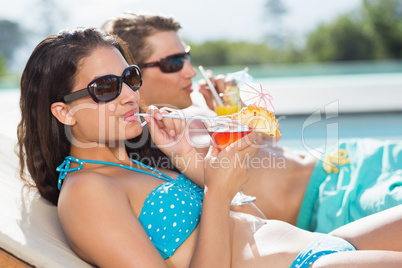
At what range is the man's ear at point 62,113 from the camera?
7.20 feet

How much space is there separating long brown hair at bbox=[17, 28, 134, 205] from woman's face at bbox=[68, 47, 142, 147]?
4 cm

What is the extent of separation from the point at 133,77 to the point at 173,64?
1371mm

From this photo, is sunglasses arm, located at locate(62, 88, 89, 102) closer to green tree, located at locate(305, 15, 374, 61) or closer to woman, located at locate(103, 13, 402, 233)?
woman, located at locate(103, 13, 402, 233)

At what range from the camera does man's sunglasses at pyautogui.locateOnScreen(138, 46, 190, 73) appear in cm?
361

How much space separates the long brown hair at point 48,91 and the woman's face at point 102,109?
0.04m

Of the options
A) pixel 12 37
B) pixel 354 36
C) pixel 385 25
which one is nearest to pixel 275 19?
pixel 354 36

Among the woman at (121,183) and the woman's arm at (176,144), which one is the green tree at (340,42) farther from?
the woman at (121,183)

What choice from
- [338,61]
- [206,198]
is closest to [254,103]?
[206,198]

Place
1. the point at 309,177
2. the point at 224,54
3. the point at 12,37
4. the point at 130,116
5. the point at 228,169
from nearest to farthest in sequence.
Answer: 1. the point at 228,169
2. the point at 130,116
3. the point at 309,177
4. the point at 12,37
5. the point at 224,54

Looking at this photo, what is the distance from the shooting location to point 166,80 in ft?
12.0

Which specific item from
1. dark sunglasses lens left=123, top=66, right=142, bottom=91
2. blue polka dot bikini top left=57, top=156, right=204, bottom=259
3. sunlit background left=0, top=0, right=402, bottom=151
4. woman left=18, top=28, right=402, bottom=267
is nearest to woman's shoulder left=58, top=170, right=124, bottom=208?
woman left=18, top=28, right=402, bottom=267

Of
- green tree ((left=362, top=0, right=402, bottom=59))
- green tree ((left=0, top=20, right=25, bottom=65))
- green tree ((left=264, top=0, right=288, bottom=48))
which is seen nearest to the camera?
green tree ((left=0, top=20, right=25, bottom=65))

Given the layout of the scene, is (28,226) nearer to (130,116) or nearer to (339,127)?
(130,116)

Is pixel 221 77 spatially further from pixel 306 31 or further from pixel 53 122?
pixel 306 31
